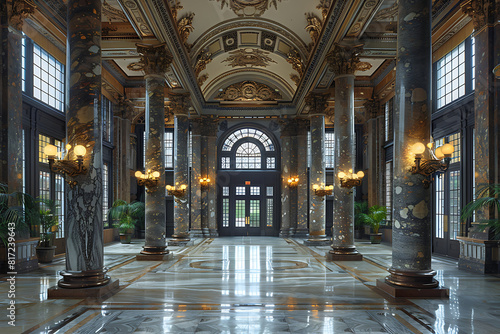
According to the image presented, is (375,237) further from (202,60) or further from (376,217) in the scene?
(202,60)

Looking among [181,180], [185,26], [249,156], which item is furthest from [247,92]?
[185,26]

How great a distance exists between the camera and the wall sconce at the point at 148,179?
555 inches

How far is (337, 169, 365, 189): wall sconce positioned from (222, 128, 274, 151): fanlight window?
14.5 m

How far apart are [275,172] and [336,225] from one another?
45.9 feet

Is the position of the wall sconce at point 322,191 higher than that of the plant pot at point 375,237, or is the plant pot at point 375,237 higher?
the wall sconce at point 322,191

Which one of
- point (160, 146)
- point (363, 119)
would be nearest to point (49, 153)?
point (160, 146)

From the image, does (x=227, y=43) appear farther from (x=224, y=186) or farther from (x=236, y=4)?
(x=224, y=186)

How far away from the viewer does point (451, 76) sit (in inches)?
626

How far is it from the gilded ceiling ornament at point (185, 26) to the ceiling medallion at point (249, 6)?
4.60 ft

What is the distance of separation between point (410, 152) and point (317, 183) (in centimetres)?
1131

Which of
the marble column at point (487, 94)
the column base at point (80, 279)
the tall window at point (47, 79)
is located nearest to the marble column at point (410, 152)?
the marble column at point (487, 94)

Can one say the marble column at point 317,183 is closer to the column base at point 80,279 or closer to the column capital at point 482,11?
the column capital at point 482,11

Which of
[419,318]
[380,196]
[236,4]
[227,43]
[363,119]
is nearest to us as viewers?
[419,318]

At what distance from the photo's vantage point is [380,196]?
78.0 feet
